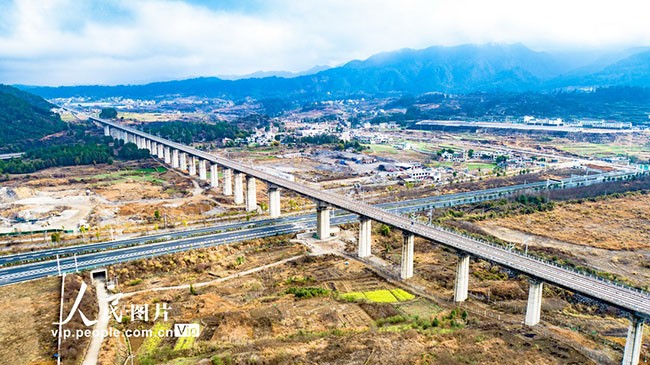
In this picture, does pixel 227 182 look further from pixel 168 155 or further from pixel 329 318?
pixel 329 318

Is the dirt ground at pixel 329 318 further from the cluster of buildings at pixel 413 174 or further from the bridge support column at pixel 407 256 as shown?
the cluster of buildings at pixel 413 174

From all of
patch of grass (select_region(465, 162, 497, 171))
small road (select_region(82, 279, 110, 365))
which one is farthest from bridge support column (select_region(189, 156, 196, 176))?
patch of grass (select_region(465, 162, 497, 171))

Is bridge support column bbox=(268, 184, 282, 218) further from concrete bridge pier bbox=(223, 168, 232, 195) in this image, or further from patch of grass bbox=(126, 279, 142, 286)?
patch of grass bbox=(126, 279, 142, 286)

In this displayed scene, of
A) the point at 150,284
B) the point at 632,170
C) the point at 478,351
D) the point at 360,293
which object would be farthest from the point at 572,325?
the point at 632,170

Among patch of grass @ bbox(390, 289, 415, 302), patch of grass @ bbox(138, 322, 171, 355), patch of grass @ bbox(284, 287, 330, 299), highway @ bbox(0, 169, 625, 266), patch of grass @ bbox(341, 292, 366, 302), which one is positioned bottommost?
patch of grass @ bbox(138, 322, 171, 355)

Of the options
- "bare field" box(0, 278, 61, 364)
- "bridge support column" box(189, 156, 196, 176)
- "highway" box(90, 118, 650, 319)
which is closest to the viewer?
"bare field" box(0, 278, 61, 364)

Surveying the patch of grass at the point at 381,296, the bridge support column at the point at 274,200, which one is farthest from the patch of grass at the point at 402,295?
the bridge support column at the point at 274,200

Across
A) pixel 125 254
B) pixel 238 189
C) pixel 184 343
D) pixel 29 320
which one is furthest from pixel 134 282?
pixel 238 189
